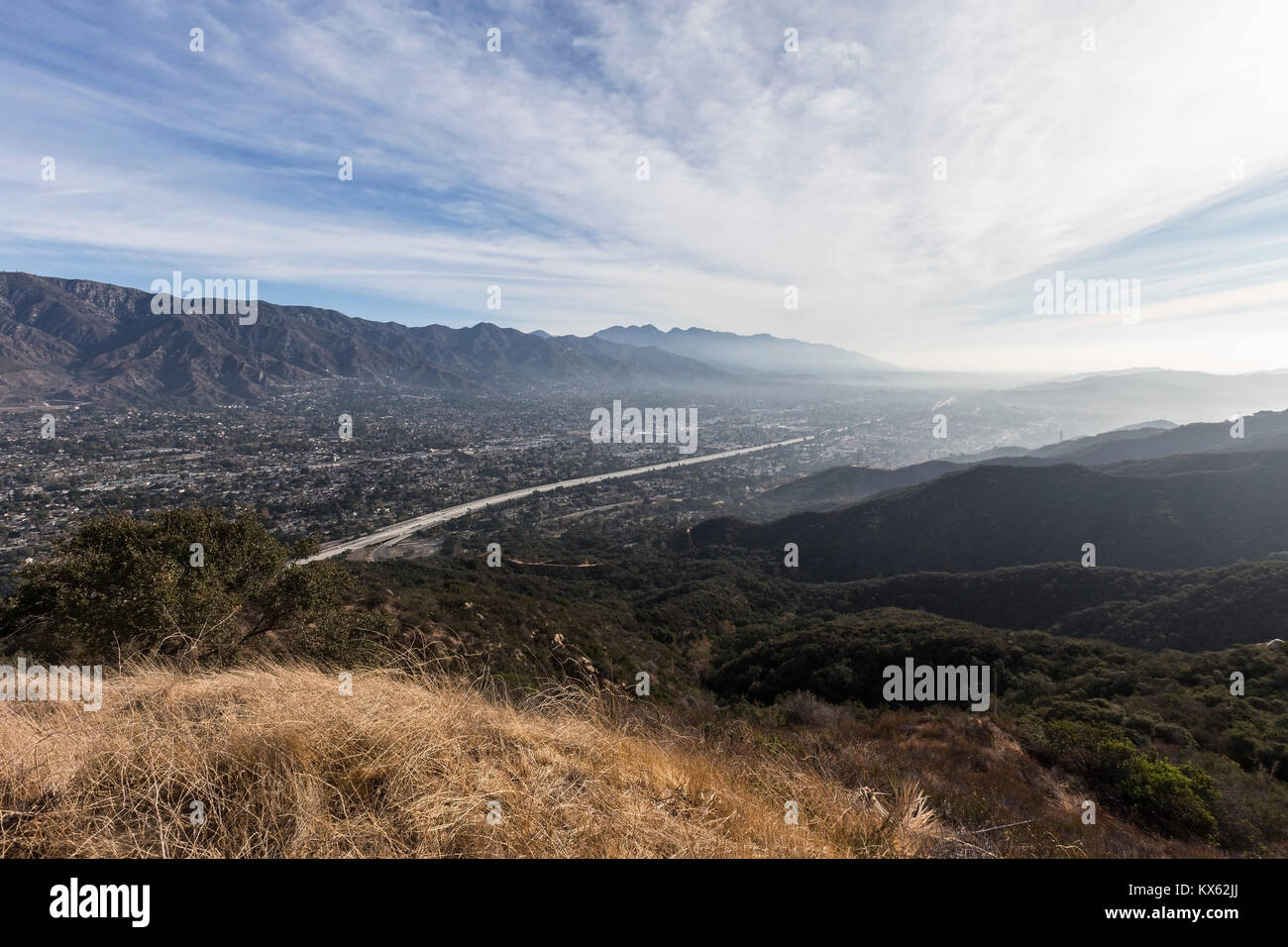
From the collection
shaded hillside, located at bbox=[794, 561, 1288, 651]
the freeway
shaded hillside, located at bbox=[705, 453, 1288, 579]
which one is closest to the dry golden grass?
the freeway

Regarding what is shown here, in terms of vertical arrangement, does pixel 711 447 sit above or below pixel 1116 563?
above

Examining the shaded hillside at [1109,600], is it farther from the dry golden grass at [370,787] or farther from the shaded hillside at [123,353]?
the shaded hillside at [123,353]

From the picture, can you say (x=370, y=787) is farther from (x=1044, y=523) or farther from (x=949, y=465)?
(x=949, y=465)

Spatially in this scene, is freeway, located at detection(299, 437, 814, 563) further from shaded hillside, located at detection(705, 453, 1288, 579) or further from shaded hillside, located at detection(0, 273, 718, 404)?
shaded hillside, located at detection(0, 273, 718, 404)

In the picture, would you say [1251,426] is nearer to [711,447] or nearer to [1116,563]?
[1116,563]

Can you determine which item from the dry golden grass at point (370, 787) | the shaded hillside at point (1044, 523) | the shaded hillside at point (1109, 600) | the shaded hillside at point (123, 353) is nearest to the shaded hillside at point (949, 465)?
the shaded hillside at point (1044, 523)

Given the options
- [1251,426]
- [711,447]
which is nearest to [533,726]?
→ [1251,426]
